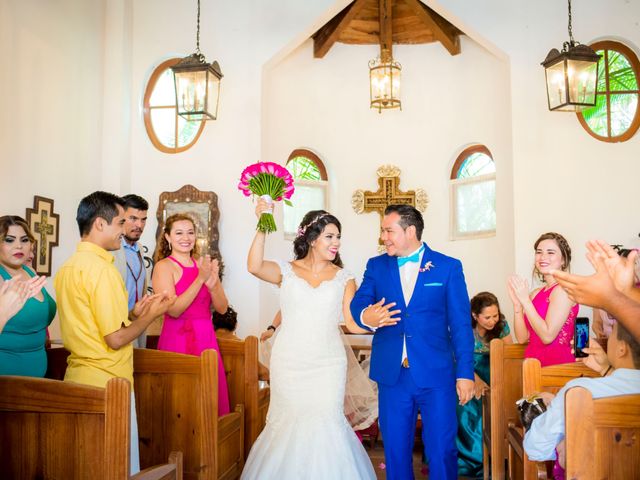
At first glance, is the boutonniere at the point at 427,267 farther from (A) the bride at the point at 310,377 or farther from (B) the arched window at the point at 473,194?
(B) the arched window at the point at 473,194

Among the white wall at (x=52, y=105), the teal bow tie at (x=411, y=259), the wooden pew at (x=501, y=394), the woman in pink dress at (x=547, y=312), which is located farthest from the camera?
the white wall at (x=52, y=105)

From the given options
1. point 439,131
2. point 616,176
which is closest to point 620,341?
point 616,176

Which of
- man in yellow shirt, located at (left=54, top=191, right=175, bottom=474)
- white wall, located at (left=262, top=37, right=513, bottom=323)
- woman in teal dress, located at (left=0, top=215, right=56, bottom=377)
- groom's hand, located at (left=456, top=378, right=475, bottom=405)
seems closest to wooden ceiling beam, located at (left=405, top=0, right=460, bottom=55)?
white wall, located at (left=262, top=37, right=513, bottom=323)

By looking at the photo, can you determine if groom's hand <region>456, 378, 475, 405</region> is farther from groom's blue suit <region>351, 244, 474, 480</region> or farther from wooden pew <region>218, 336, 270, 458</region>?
wooden pew <region>218, 336, 270, 458</region>

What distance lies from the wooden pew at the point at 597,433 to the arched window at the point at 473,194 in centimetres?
578

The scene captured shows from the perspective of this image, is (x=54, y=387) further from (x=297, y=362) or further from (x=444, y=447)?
(x=444, y=447)

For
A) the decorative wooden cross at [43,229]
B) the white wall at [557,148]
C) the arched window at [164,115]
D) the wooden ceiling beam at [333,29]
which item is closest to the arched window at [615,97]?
the white wall at [557,148]

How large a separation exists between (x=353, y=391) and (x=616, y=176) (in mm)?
3605

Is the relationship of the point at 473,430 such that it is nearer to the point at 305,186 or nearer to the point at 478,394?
the point at 478,394

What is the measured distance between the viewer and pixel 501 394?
409 cm

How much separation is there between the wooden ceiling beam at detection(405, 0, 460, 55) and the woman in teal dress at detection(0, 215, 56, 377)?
5.42 metres

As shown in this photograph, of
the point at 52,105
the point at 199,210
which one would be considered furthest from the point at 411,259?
the point at 52,105

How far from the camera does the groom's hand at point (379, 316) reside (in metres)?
3.62

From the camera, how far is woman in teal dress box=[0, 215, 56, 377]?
318cm
